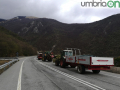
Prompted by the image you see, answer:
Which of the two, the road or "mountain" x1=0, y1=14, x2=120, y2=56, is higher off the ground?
"mountain" x1=0, y1=14, x2=120, y2=56

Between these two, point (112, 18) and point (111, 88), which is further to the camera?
point (112, 18)

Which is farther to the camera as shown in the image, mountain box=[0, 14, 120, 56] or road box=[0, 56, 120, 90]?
mountain box=[0, 14, 120, 56]

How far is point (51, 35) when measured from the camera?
10456cm

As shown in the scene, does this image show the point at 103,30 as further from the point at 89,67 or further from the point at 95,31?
the point at 89,67

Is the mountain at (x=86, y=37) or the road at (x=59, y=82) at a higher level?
the mountain at (x=86, y=37)

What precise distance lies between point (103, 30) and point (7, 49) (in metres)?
60.2

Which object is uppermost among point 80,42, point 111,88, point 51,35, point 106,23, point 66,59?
point 106,23

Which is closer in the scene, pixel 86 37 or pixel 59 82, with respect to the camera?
pixel 59 82

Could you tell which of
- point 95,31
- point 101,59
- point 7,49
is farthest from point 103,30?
point 101,59

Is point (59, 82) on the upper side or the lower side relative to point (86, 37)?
lower

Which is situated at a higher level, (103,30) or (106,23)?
(106,23)

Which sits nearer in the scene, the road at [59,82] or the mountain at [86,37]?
the road at [59,82]

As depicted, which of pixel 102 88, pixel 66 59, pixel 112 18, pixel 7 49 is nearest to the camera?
pixel 102 88

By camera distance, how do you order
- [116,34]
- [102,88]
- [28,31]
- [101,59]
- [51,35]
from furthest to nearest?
1. [28,31]
2. [51,35]
3. [116,34]
4. [101,59]
5. [102,88]
